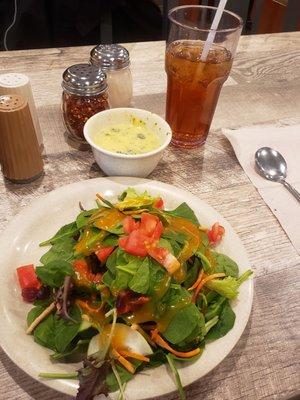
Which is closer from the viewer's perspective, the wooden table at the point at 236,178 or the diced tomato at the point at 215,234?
the wooden table at the point at 236,178

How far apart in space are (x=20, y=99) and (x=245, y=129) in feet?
2.43

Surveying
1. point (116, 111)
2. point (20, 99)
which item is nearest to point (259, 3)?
point (116, 111)

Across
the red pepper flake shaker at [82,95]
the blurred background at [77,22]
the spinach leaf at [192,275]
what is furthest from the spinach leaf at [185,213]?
the blurred background at [77,22]

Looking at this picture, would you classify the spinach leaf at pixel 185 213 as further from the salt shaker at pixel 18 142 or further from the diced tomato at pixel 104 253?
the salt shaker at pixel 18 142

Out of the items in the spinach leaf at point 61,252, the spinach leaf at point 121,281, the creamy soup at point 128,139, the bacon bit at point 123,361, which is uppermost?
the spinach leaf at point 121,281

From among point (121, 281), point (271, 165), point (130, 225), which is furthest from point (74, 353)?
point (271, 165)

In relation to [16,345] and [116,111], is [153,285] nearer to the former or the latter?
[16,345]

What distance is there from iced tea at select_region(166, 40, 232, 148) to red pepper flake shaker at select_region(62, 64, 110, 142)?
21 centimetres

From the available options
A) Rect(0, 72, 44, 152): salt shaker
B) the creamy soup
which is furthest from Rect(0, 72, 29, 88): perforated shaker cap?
the creamy soup

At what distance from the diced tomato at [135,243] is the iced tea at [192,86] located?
0.60 metres

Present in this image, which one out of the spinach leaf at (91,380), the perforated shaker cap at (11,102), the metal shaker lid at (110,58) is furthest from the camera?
the metal shaker lid at (110,58)

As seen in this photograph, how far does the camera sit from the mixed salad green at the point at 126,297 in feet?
2.38

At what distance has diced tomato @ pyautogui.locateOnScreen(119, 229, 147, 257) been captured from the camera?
78cm

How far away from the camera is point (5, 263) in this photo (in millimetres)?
868
